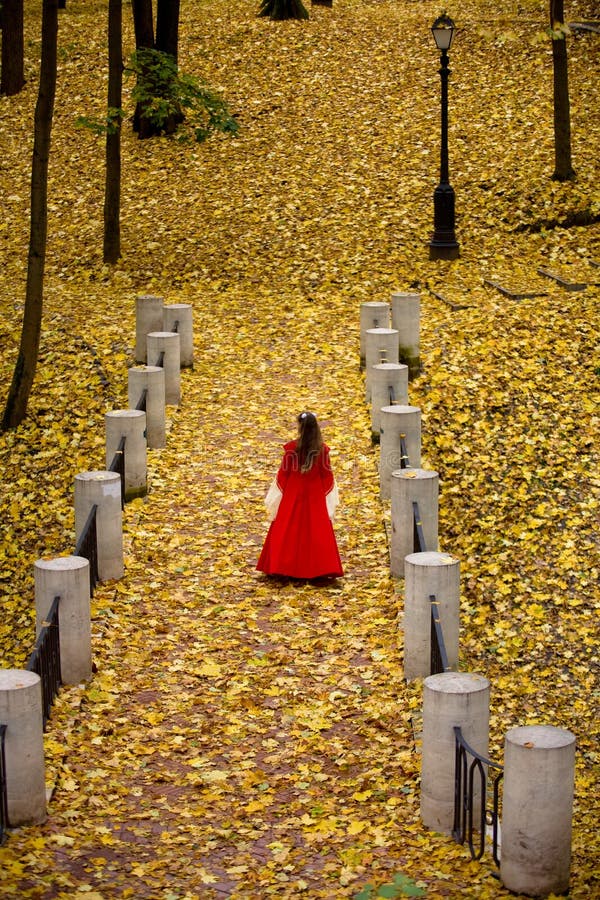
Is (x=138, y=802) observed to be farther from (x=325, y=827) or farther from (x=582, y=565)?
(x=582, y=565)

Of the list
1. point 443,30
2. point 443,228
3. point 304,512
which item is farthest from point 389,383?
point 443,30

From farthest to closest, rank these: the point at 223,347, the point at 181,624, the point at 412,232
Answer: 1. the point at 412,232
2. the point at 223,347
3. the point at 181,624

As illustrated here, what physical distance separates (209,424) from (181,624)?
14.8 feet

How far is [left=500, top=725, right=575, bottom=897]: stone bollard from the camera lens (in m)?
5.86

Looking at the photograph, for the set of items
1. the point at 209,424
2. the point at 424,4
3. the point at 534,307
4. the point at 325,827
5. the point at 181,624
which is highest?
the point at 424,4

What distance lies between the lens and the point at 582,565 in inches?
432

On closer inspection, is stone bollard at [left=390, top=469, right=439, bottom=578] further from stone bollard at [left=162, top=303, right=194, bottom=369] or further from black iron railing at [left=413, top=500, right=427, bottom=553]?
stone bollard at [left=162, top=303, right=194, bottom=369]

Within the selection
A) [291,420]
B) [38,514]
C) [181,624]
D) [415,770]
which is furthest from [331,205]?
[415,770]

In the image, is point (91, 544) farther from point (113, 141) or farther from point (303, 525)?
point (113, 141)

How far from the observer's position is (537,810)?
5.91 metres

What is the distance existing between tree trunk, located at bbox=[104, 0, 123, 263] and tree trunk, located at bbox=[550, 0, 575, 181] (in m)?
6.63

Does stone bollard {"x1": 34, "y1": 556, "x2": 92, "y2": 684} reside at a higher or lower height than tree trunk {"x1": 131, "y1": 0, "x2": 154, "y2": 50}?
lower

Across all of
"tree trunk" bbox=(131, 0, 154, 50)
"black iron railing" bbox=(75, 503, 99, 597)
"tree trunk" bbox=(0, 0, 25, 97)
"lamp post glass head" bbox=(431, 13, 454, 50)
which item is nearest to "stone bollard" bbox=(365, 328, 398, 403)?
"black iron railing" bbox=(75, 503, 99, 597)

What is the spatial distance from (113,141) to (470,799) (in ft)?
46.7
